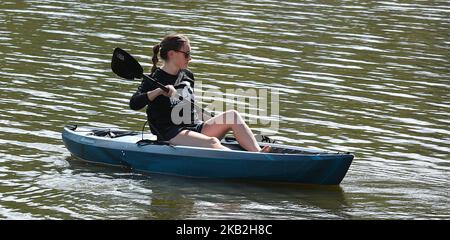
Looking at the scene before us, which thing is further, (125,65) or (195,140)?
(125,65)

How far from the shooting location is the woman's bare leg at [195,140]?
1162cm

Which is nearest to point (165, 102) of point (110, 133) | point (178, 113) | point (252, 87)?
point (178, 113)

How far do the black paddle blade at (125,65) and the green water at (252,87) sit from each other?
3.71 feet

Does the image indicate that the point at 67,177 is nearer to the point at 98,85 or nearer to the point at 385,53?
the point at 98,85

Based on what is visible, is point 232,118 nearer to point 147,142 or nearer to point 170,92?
point 170,92

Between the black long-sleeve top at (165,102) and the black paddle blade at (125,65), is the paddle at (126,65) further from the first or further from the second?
the black long-sleeve top at (165,102)

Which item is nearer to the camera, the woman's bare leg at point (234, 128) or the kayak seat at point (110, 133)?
the woman's bare leg at point (234, 128)

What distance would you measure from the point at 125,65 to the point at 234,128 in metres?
1.50

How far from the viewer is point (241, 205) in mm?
10789

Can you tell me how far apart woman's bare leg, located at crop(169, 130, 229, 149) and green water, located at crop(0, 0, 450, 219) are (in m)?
0.41

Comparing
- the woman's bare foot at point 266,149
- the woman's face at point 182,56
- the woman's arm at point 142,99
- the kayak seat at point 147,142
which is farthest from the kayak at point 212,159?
the woman's face at point 182,56

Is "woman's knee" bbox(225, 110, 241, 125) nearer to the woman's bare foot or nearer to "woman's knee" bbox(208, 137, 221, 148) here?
"woman's knee" bbox(208, 137, 221, 148)

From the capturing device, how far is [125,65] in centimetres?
1214

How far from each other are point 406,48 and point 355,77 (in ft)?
11.7
